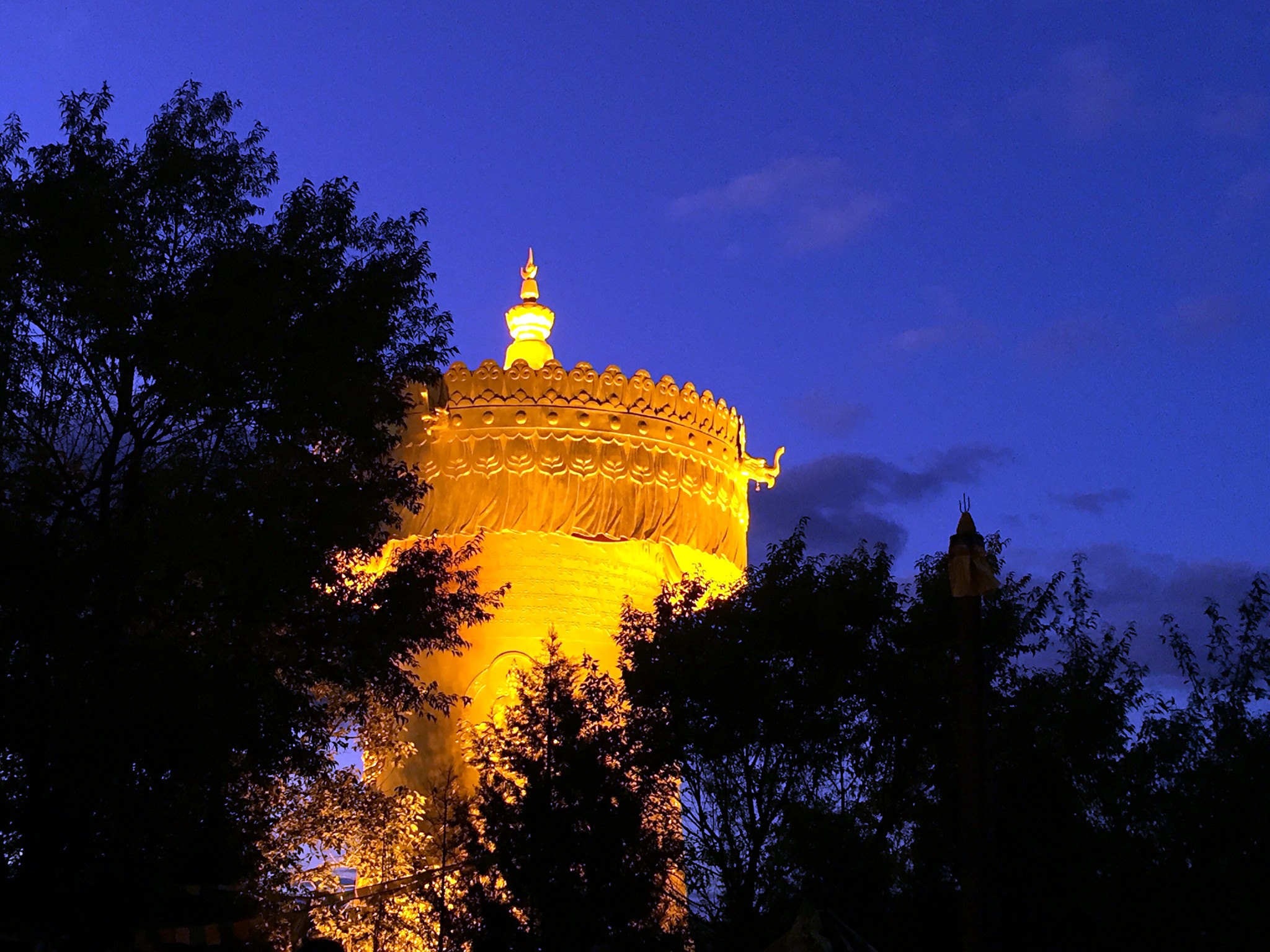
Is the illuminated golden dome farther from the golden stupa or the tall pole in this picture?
the tall pole

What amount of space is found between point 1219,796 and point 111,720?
27.4 feet

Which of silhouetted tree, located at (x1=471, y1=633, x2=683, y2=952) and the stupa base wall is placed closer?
silhouetted tree, located at (x1=471, y1=633, x2=683, y2=952)

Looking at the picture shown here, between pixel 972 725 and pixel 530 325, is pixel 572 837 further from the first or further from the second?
pixel 530 325

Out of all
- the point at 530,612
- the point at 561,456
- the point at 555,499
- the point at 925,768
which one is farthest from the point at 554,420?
the point at 925,768

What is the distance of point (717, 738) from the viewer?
12.8 metres

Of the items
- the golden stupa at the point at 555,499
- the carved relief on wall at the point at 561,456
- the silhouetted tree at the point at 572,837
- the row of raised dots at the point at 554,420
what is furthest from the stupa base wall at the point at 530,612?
the silhouetted tree at the point at 572,837

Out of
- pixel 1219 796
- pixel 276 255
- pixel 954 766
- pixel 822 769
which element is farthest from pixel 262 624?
pixel 1219 796

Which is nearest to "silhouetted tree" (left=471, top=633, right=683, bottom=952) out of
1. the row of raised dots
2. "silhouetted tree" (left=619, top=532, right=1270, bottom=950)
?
"silhouetted tree" (left=619, top=532, right=1270, bottom=950)

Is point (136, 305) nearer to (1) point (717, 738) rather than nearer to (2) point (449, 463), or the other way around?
(2) point (449, 463)

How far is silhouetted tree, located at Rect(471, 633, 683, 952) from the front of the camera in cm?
1114

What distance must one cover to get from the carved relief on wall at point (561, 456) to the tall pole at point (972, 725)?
6342 millimetres

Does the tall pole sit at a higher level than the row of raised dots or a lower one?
lower

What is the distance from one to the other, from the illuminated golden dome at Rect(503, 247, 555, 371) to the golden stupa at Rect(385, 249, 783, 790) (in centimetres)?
98

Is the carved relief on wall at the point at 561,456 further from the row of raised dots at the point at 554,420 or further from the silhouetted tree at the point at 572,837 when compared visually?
the silhouetted tree at the point at 572,837
